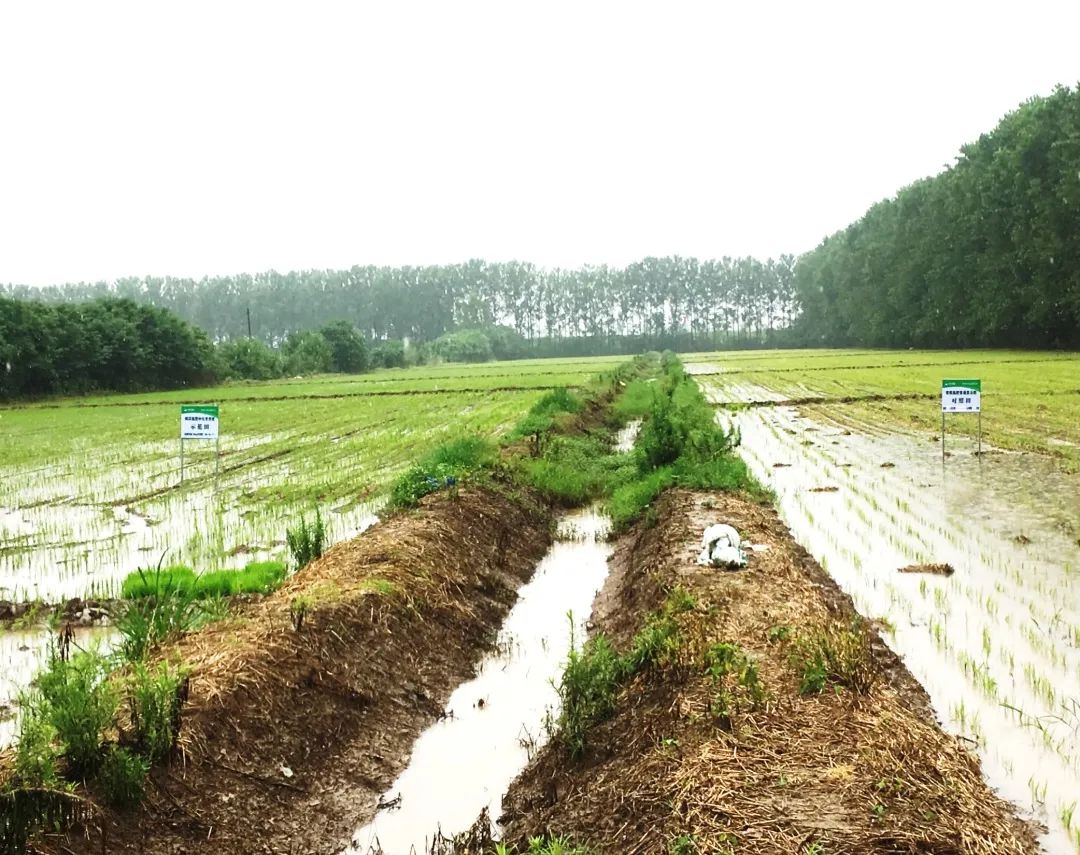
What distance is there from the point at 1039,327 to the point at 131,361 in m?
51.7

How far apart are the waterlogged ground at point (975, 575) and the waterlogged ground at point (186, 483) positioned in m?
4.95

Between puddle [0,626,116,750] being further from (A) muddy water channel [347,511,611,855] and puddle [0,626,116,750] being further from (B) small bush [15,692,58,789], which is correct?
(A) muddy water channel [347,511,611,855]

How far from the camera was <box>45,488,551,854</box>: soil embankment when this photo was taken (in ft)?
11.6

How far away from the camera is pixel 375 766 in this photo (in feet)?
14.1

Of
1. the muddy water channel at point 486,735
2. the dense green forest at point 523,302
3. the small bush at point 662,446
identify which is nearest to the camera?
the muddy water channel at point 486,735

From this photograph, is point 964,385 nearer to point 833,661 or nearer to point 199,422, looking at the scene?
point 833,661

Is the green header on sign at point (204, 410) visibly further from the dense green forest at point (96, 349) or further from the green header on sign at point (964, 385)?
the dense green forest at point (96, 349)

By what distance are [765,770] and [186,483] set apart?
11.3m

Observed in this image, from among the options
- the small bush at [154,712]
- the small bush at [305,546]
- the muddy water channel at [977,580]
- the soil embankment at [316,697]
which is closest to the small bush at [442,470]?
the small bush at [305,546]

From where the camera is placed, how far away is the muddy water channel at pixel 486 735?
3820 mm

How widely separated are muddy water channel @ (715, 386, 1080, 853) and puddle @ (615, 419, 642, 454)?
3.01 metres

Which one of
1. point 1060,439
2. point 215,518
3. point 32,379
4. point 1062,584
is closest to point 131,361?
point 32,379

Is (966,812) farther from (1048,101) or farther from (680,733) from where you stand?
(1048,101)

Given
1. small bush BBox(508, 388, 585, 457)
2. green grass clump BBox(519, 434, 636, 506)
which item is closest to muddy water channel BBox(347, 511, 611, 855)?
green grass clump BBox(519, 434, 636, 506)
